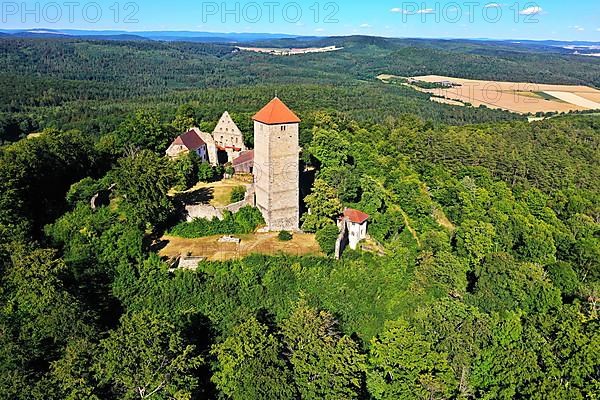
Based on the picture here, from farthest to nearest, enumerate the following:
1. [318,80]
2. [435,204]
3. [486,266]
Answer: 1. [318,80]
2. [435,204]
3. [486,266]

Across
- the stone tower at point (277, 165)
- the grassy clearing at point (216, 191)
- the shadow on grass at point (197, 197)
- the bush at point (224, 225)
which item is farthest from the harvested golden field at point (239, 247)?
the grassy clearing at point (216, 191)

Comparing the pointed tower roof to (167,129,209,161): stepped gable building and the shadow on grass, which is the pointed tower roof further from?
(167,129,209,161): stepped gable building

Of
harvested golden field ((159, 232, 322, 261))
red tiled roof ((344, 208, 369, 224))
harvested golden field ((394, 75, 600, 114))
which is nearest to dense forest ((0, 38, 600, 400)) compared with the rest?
harvested golden field ((159, 232, 322, 261))

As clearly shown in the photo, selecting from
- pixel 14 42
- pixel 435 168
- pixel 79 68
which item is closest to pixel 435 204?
pixel 435 168

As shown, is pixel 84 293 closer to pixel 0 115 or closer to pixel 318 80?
pixel 0 115

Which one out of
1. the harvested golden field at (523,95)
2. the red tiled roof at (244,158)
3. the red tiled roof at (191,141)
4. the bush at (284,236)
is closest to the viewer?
the bush at (284,236)

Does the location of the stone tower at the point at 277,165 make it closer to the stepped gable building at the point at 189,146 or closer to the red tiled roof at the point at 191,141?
the stepped gable building at the point at 189,146

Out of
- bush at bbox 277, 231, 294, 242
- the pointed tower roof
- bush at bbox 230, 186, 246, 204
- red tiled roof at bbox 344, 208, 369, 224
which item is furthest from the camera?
bush at bbox 230, 186, 246, 204
